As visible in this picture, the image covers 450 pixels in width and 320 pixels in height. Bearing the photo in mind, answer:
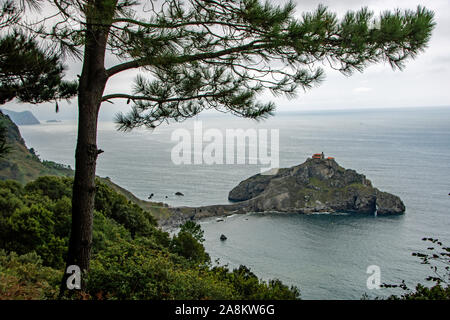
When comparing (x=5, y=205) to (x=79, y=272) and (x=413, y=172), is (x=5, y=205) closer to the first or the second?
(x=79, y=272)

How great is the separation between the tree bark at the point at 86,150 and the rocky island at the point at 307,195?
151ft

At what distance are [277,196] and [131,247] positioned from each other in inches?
2121

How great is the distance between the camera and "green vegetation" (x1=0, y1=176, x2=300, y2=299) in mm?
4855

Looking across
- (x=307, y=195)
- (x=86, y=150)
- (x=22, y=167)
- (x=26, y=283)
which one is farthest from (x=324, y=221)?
(x=86, y=150)

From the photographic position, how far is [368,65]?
212 inches

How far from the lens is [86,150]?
448cm

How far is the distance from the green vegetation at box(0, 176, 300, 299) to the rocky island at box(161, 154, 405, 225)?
32042mm

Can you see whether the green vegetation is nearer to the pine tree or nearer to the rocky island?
the pine tree

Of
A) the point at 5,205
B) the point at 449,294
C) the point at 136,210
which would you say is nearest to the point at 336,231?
the point at 136,210

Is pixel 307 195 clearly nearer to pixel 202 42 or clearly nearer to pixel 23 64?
pixel 202 42

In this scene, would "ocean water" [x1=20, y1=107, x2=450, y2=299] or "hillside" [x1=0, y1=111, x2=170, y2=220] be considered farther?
"hillside" [x1=0, y1=111, x2=170, y2=220]

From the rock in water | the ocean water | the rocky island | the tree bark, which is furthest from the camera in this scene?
the rock in water

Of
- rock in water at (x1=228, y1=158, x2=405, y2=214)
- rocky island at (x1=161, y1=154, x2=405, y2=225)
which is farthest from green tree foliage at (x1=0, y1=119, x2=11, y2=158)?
rock in water at (x1=228, y1=158, x2=405, y2=214)
